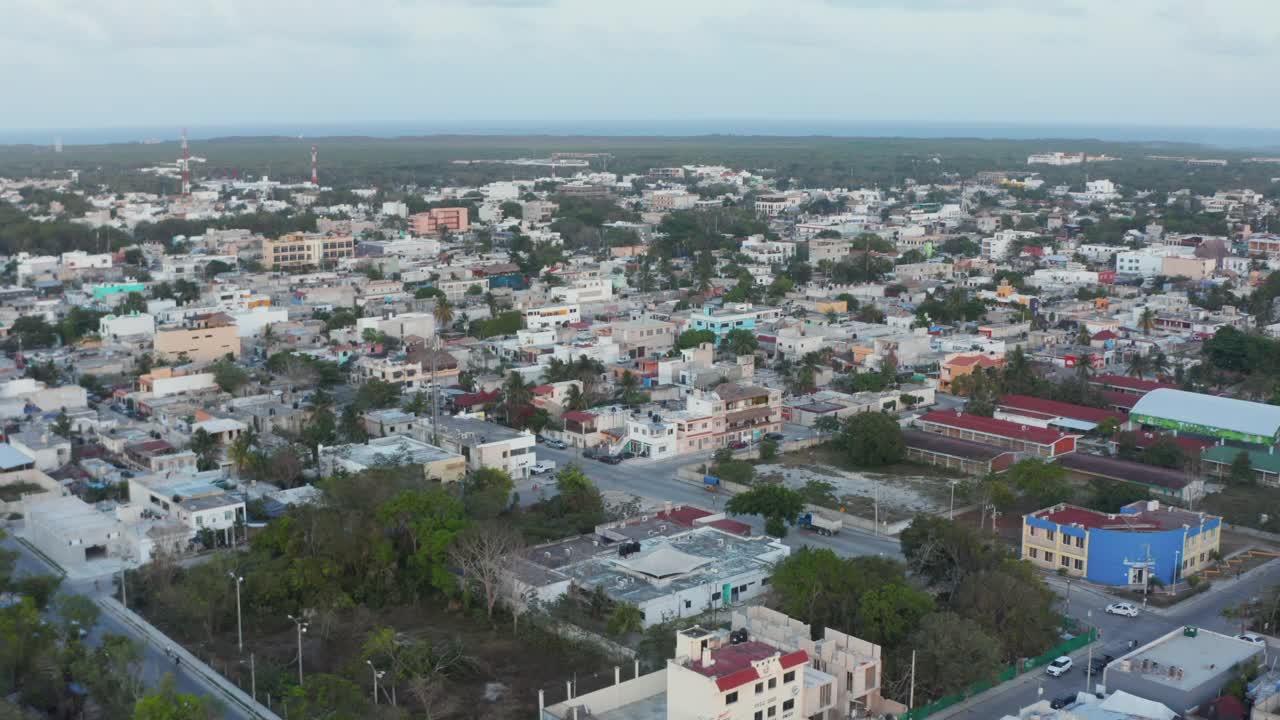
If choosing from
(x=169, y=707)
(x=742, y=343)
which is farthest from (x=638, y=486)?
(x=169, y=707)

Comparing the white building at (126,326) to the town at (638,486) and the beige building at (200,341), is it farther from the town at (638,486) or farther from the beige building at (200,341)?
the beige building at (200,341)

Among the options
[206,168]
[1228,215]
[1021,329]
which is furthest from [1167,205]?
[206,168]

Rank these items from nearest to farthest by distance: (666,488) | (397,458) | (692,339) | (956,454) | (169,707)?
(169,707) → (397,458) → (666,488) → (956,454) → (692,339)

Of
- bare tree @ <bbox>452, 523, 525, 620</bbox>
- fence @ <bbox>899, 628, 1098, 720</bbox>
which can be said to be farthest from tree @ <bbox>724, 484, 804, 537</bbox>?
fence @ <bbox>899, 628, 1098, 720</bbox>

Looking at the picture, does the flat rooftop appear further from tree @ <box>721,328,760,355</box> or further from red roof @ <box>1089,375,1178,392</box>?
tree @ <box>721,328,760,355</box>

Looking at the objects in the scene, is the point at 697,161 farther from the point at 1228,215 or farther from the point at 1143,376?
the point at 1143,376

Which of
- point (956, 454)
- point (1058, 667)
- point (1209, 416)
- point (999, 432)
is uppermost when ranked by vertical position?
point (1209, 416)

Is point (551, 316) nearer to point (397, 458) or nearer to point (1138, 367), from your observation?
point (397, 458)

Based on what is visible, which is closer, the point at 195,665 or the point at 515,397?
the point at 195,665
